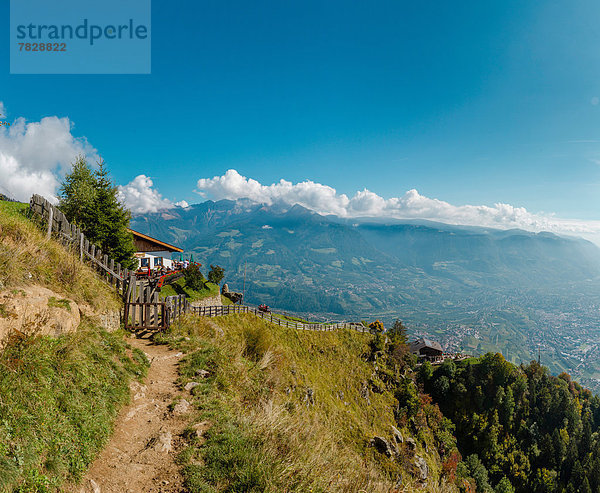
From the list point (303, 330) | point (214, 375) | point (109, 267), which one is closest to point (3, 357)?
point (214, 375)

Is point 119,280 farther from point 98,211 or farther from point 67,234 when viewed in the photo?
point 98,211

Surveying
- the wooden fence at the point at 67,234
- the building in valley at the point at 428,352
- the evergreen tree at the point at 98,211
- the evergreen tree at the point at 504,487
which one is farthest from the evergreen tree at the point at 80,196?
the building in valley at the point at 428,352

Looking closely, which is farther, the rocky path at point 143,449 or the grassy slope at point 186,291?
the grassy slope at point 186,291

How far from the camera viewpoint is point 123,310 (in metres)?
13.0

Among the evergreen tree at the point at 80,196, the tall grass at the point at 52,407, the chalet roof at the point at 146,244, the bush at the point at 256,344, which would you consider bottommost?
the bush at the point at 256,344

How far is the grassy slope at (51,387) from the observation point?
423cm

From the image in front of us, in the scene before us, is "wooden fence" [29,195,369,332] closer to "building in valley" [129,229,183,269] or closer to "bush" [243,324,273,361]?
"bush" [243,324,273,361]

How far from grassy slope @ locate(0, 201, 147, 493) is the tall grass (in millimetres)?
12

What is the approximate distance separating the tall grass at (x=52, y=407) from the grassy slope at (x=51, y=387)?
0.04ft

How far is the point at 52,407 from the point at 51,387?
592 mm

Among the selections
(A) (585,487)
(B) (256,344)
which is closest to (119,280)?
(B) (256,344)

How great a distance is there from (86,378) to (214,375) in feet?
13.4

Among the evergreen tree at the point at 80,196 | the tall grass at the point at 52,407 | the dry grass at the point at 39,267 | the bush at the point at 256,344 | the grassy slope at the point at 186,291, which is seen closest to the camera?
the tall grass at the point at 52,407

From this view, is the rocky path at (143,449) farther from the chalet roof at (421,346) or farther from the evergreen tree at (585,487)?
the chalet roof at (421,346)
